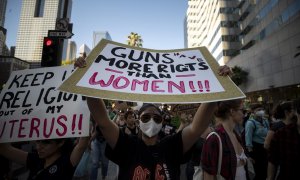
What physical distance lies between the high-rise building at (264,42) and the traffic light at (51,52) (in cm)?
2100

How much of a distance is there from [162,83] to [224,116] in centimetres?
138

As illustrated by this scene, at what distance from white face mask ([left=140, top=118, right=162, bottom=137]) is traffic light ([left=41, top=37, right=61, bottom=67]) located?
14.3ft

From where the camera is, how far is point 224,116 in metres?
2.93

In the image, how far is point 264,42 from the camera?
29.7 metres

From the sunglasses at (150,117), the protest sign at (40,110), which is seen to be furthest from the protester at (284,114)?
the protest sign at (40,110)

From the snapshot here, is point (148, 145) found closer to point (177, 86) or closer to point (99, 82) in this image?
point (177, 86)

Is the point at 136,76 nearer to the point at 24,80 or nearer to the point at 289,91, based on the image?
the point at 24,80

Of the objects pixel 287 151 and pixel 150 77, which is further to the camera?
pixel 287 151

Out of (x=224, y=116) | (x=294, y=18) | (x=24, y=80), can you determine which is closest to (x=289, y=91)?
(x=294, y=18)

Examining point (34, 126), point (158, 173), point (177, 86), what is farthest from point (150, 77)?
point (34, 126)

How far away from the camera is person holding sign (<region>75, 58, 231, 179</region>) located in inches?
80.3

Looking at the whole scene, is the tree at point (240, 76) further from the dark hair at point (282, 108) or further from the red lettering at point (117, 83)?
the red lettering at point (117, 83)

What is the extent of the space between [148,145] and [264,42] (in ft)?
104

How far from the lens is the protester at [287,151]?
2.93 metres
